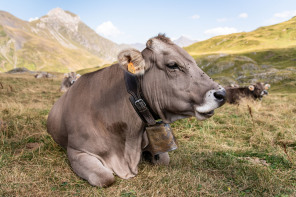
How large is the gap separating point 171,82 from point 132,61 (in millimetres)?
605

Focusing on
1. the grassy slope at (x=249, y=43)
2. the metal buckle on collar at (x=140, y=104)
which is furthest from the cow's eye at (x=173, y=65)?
the grassy slope at (x=249, y=43)

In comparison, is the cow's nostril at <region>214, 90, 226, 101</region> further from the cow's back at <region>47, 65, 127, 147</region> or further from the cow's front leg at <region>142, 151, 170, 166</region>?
the cow's front leg at <region>142, 151, 170, 166</region>

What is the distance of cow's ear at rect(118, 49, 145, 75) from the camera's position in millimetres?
2904

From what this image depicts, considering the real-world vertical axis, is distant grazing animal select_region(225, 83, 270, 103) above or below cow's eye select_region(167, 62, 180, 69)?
below

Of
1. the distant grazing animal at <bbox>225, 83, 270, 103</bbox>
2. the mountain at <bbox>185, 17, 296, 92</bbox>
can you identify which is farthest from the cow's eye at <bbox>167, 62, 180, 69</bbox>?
the mountain at <bbox>185, 17, 296, 92</bbox>

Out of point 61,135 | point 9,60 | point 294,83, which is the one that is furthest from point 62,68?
point 61,135

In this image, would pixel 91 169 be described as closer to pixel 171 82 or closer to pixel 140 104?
pixel 140 104

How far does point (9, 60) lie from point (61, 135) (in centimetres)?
18729

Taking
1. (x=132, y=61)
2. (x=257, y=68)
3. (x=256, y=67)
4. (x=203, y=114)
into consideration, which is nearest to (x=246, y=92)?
(x=203, y=114)

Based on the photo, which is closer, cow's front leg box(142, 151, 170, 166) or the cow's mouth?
the cow's mouth

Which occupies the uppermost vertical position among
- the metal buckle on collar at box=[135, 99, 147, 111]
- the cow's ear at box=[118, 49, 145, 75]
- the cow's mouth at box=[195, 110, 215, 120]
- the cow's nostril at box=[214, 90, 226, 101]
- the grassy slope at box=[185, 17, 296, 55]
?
the grassy slope at box=[185, 17, 296, 55]

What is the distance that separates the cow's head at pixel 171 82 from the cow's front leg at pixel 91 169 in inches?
44.8

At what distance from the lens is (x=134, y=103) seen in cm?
312

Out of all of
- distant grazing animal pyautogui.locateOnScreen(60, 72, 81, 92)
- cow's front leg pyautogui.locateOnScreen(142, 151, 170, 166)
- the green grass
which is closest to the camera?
cow's front leg pyautogui.locateOnScreen(142, 151, 170, 166)
